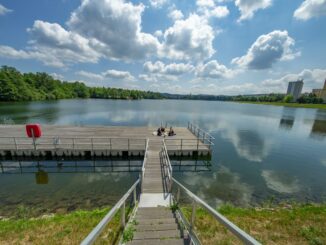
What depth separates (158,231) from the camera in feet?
12.0

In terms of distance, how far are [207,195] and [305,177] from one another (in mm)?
8183

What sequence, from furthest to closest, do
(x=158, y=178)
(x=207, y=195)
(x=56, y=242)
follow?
1. (x=207, y=195)
2. (x=158, y=178)
3. (x=56, y=242)

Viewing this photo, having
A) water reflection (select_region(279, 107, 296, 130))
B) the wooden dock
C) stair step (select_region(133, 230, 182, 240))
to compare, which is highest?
stair step (select_region(133, 230, 182, 240))

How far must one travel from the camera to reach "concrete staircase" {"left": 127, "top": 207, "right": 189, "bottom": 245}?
3279 mm

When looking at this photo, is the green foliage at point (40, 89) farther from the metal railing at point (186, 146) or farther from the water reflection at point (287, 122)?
the water reflection at point (287, 122)

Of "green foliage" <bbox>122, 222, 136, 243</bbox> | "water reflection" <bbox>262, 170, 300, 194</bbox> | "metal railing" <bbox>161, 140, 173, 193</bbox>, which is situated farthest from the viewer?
"water reflection" <bbox>262, 170, 300, 194</bbox>

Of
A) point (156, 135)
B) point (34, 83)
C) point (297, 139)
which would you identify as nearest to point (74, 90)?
point (34, 83)

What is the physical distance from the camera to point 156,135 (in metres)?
16.9

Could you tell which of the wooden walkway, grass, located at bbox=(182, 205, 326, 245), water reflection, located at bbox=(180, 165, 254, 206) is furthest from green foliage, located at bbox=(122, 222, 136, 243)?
water reflection, located at bbox=(180, 165, 254, 206)

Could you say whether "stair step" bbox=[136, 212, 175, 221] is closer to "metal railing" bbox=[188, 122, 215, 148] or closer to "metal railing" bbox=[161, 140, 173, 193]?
"metal railing" bbox=[161, 140, 173, 193]

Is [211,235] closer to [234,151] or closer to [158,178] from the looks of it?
[158,178]

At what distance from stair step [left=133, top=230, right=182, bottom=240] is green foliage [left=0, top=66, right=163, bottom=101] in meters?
79.1

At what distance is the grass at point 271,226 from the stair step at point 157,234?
1.09 metres

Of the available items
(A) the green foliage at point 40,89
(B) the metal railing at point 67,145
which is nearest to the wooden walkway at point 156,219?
(B) the metal railing at point 67,145
